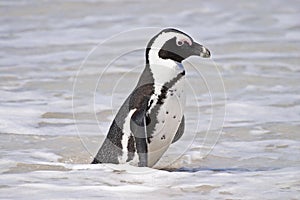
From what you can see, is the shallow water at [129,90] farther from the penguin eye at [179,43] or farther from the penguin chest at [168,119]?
the penguin eye at [179,43]

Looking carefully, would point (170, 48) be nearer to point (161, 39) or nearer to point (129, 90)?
point (161, 39)

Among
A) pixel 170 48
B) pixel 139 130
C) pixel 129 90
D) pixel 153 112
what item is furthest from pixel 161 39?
pixel 129 90

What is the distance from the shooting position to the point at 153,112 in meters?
5.60

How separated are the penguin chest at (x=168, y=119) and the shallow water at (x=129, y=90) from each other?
0.20 meters

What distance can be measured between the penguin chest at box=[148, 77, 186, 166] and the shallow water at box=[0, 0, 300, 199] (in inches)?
7.8

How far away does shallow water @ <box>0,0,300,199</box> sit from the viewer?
5.50 m

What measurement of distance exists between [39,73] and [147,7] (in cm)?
422

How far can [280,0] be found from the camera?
44.5 ft

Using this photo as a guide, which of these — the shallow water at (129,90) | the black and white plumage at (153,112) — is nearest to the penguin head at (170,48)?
the black and white plumage at (153,112)

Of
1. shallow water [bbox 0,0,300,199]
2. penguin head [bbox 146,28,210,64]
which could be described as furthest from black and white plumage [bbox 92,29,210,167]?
shallow water [bbox 0,0,300,199]

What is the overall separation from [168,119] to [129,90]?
3.10m

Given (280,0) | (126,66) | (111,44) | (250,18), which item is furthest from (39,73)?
(280,0)

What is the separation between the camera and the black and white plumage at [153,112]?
18.4ft

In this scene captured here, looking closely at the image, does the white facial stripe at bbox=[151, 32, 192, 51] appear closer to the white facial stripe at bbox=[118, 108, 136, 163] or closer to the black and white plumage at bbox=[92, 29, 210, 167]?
the black and white plumage at bbox=[92, 29, 210, 167]
